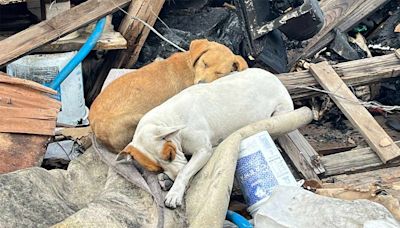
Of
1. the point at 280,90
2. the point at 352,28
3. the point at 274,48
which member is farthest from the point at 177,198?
the point at 352,28

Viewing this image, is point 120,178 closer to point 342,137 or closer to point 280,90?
point 280,90

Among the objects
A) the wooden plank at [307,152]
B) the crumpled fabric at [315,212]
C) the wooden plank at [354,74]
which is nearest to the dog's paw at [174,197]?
the crumpled fabric at [315,212]

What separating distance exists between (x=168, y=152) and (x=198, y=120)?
0.35 m

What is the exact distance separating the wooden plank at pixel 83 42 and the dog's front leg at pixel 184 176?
1.60 meters

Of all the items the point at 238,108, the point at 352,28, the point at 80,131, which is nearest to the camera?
the point at 238,108

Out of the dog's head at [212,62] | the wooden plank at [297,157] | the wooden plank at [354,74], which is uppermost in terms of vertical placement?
the dog's head at [212,62]

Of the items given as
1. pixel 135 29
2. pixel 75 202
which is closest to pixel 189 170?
pixel 75 202

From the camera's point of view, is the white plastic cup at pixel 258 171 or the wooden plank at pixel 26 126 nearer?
the white plastic cup at pixel 258 171

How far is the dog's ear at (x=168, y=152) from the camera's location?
3.55 metres

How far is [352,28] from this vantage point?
5.80 m

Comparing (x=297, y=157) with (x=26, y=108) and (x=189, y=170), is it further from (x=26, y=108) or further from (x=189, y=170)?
(x=26, y=108)

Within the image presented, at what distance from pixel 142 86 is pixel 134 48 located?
1233 mm

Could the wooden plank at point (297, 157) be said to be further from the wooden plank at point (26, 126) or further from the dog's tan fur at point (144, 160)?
the wooden plank at point (26, 126)

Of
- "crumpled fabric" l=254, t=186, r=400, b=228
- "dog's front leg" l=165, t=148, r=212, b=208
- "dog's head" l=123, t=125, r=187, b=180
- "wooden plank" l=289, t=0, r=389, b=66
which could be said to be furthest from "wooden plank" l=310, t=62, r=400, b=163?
"dog's head" l=123, t=125, r=187, b=180
